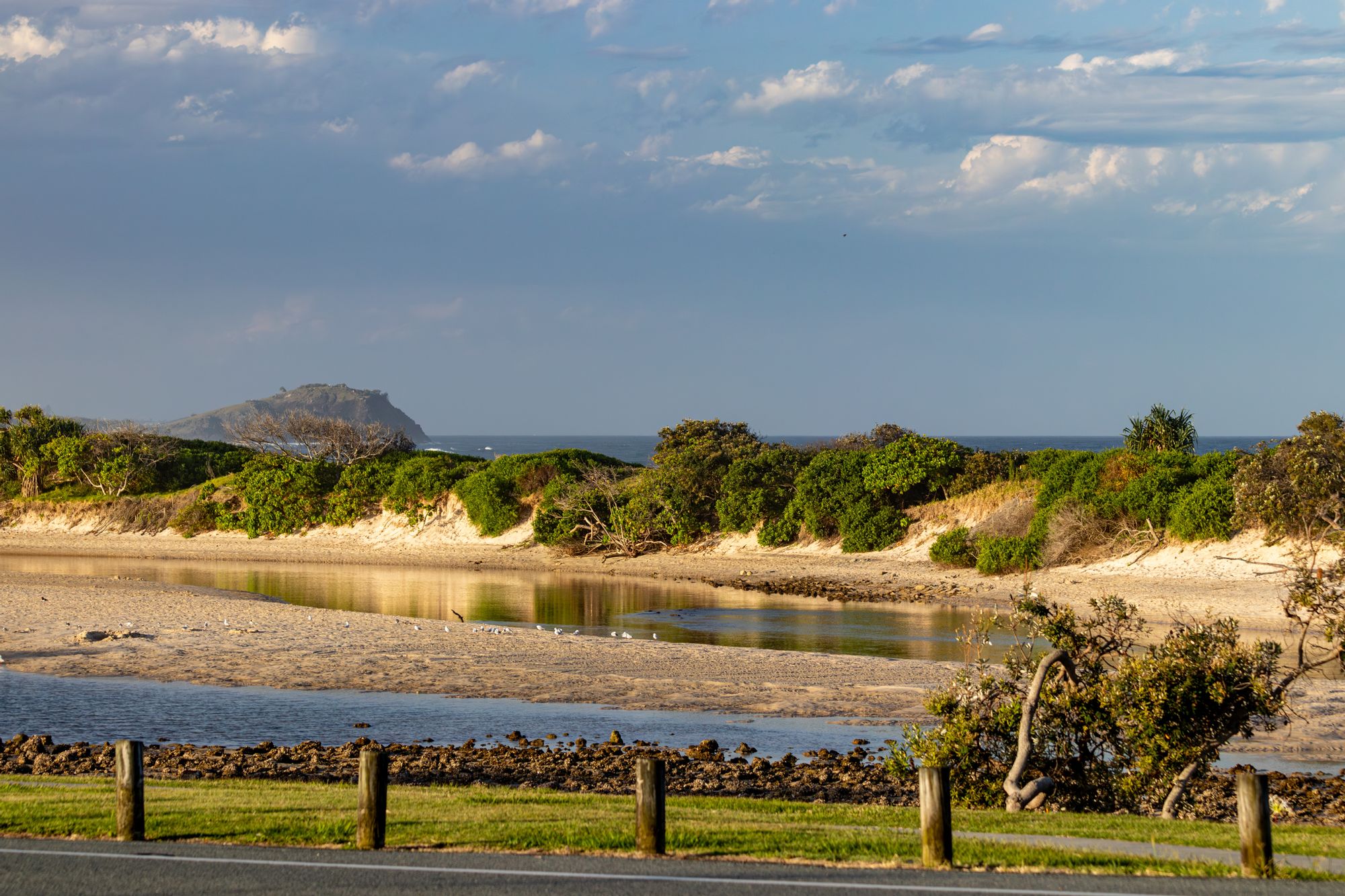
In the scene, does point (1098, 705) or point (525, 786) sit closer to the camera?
point (1098, 705)

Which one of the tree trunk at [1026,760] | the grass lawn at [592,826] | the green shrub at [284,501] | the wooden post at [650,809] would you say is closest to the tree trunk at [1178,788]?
the grass lawn at [592,826]

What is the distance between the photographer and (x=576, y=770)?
15266 millimetres

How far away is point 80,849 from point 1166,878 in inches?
306

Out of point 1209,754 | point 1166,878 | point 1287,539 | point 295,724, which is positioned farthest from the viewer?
point 1287,539

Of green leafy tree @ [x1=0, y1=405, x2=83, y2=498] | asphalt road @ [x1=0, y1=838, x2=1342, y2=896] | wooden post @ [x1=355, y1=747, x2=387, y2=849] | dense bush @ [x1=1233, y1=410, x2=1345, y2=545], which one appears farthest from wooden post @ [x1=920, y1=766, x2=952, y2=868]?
green leafy tree @ [x1=0, y1=405, x2=83, y2=498]

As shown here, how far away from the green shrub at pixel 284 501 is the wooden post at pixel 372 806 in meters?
55.6

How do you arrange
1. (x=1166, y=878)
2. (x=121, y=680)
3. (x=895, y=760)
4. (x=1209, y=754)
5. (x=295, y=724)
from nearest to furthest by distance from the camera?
1. (x=1166, y=878)
2. (x=1209, y=754)
3. (x=895, y=760)
4. (x=295, y=724)
5. (x=121, y=680)

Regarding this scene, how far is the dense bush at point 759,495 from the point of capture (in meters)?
51.1

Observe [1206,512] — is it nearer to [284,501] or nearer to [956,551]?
[956,551]

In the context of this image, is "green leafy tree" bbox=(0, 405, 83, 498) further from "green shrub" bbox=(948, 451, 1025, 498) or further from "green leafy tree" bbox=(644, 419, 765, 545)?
"green shrub" bbox=(948, 451, 1025, 498)

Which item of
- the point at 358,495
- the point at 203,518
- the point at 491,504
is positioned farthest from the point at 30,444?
the point at 491,504

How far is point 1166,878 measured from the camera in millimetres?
8398

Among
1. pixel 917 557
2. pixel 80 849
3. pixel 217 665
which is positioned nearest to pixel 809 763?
pixel 80 849

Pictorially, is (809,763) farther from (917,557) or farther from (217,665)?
(917,557)
